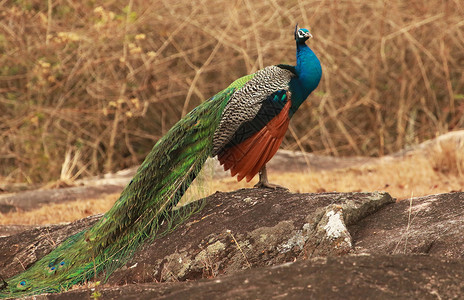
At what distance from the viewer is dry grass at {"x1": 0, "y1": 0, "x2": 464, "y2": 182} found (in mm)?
10094

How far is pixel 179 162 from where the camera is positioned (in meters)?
4.63

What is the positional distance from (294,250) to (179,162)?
1111 millimetres

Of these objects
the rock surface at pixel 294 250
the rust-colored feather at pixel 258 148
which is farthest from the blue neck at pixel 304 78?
the rock surface at pixel 294 250

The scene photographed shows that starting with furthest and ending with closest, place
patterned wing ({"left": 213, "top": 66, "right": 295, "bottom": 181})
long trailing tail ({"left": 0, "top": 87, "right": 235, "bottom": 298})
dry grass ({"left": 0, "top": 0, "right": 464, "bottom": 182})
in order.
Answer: dry grass ({"left": 0, "top": 0, "right": 464, "bottom": 182}) < patterned wing ({"left": 213, "top": 66, "right": 295, "bottom": 181}) < long trailing tail ({"left": 0, "top": 87, "right": 235, "bottom": 298})

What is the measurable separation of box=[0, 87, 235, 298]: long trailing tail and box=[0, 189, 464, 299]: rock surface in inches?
6.0

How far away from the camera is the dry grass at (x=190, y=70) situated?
397 inches

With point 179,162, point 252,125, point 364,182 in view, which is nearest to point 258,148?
point 252,125

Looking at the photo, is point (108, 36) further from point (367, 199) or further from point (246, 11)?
point (367, 199)

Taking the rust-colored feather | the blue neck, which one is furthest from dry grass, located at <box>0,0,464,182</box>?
the rust-colored feather

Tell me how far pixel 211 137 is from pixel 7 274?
1.68 m

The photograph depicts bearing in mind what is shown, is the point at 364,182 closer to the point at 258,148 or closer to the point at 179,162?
the point at 258,148

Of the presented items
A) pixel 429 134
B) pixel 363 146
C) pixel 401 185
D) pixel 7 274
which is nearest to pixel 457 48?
pixel 429 134

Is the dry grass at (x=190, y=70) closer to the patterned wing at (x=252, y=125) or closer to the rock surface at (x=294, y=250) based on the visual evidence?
the patterned wing at (x=252, y=125)

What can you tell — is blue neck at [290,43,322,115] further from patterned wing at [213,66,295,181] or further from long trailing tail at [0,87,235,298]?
long trailing tail at [0,87,235,298]
